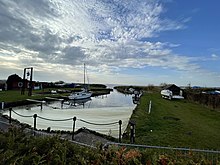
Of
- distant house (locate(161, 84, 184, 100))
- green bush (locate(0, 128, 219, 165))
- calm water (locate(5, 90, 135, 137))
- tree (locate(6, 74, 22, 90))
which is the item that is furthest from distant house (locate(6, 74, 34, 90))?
green bush (locate(0, 128, 219, 165))

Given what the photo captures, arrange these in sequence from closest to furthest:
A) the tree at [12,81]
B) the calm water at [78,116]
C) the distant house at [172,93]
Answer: the calm water at [78,116], the distant house at [172,93], the tree at [12,81]

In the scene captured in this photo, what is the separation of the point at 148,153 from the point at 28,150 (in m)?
1.92

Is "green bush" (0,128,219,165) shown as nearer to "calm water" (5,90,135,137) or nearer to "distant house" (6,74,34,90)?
"calm water" (5,90,135,137)

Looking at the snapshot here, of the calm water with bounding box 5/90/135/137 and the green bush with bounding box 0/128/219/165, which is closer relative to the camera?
the green bush with bounding box 0/128/219/165

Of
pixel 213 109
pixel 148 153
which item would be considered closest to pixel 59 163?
pixel 148 153

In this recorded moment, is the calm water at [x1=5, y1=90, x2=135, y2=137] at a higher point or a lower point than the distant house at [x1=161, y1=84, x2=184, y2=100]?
lower

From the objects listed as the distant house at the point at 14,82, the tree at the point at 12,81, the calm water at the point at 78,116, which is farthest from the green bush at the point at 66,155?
the tree at the point at 12,81

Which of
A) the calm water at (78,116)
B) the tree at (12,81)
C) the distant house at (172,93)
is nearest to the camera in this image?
the calm water at (78,116)

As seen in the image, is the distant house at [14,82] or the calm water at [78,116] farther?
the distant house at [14,82]

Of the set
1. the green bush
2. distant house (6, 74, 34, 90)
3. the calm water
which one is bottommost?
the calm water

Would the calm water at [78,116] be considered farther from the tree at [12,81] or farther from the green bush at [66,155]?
the tree at [12,81]

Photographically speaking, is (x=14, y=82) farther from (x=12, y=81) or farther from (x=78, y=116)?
(x=78, y=116)

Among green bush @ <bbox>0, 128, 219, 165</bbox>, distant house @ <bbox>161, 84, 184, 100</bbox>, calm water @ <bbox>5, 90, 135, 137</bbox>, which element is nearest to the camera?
green bush @ <bbox>0, 128, 219, 165</bbox>

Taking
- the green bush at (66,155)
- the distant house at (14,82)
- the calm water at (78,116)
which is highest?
the distant house at (14,82)
